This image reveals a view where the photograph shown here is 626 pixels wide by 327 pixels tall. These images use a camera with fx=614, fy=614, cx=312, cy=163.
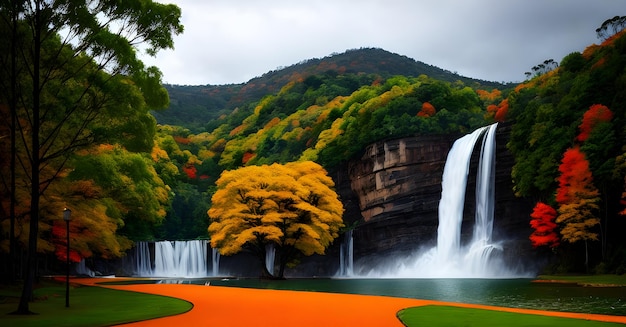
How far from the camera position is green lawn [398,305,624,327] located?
13.8m

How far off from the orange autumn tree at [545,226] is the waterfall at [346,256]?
19.4 m

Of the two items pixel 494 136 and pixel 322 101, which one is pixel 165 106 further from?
pixel 322 101

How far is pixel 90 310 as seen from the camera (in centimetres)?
1836

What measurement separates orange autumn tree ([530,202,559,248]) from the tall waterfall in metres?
5.34

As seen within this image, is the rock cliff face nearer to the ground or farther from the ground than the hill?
nearer to the ground

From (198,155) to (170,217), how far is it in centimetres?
2650

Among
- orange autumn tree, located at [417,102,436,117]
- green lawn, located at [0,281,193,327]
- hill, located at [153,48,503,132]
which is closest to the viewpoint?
green lawn, located at [0,281,193,327]

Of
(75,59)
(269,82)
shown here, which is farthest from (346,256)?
(269,82)

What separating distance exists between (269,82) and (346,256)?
380ft

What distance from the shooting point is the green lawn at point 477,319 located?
13.8m

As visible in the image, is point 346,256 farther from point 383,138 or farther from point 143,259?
point 143,259

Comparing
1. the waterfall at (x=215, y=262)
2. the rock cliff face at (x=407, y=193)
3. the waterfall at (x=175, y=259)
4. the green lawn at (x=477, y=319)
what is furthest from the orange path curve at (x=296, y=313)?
the waterfall at (x=175, y=259)

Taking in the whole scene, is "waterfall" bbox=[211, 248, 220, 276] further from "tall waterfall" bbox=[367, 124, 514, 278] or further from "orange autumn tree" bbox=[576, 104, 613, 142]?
"orange autumn tree" bbox=[576, 104, 613, 142]

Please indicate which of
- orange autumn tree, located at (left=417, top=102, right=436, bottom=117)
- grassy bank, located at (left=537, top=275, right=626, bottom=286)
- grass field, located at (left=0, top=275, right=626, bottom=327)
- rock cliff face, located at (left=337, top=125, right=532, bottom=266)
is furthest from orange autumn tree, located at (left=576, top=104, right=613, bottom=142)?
grass field, located at (left=0, top=275, right=626, bottom=327)
